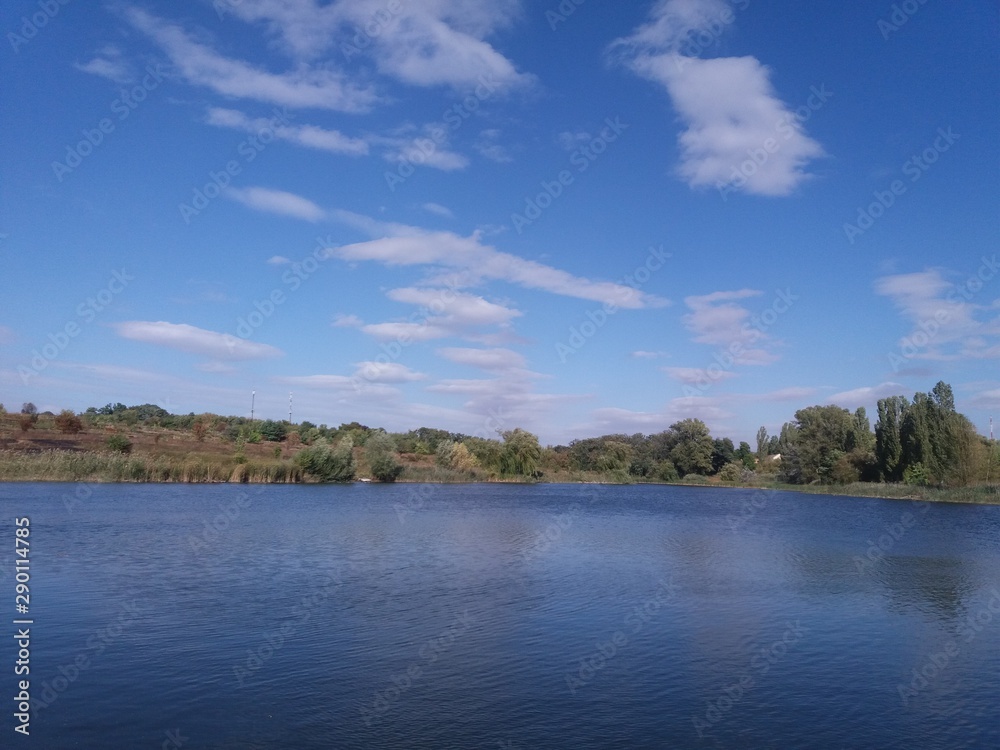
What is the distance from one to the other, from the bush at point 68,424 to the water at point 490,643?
46232mm

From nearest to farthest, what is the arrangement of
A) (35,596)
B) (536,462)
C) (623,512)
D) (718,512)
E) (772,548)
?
1. (35,596)
2. (772,548)
3. (623,512)
4. (718,512)
5. (536,462)

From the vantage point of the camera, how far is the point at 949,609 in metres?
16.9

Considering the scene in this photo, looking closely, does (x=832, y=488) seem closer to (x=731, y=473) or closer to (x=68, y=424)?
(x=731, y=473)

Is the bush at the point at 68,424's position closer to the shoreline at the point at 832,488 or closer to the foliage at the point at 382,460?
the shoreline at the point at 832,488

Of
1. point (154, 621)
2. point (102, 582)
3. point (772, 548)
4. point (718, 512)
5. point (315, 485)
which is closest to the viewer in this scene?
point (154, 621)

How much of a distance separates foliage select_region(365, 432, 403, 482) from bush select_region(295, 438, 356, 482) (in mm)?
3192

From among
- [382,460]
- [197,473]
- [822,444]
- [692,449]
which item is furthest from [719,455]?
[197,473]

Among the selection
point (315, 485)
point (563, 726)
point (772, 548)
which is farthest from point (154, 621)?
point (315, 485)

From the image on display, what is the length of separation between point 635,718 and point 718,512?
42.4 m

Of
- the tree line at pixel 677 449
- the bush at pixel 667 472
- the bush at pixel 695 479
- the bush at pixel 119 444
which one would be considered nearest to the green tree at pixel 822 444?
the tree line at pixel 677 449

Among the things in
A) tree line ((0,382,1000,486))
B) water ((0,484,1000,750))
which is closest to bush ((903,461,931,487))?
tree line ((0,382,1000,486))

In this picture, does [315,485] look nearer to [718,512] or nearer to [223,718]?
[718,512]

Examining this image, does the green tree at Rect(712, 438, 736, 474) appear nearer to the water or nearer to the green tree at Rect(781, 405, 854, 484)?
the green tree at Rect(781, 405, 854, 484)

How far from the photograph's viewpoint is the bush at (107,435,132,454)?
200 ft
